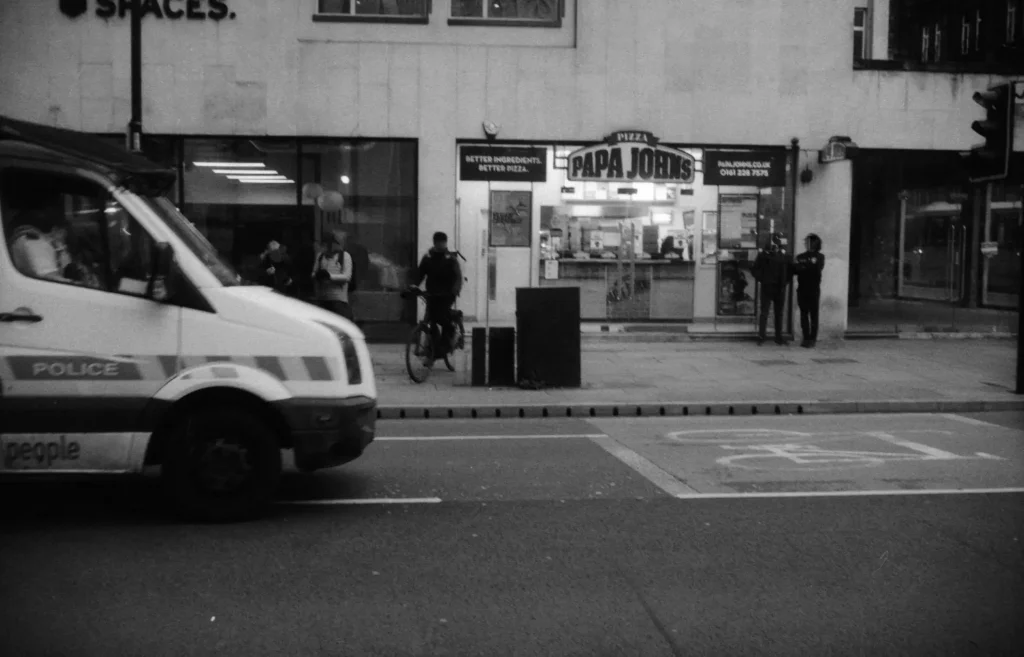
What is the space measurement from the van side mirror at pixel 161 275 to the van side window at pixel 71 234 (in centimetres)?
6

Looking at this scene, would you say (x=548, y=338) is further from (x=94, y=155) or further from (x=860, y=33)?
(x=860, y=33)

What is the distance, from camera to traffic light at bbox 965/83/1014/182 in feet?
44.8

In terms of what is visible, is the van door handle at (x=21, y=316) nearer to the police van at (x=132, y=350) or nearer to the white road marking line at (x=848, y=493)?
the police van at (x=132, y=350)

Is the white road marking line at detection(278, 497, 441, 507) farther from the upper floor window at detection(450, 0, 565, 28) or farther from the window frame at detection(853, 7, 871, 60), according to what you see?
the window frame at detection(853, 7, 871, 60)

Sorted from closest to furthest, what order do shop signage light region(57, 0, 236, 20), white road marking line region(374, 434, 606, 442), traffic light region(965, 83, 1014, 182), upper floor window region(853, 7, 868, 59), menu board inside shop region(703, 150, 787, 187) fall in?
white road marking line region(374, 434, 606, 442) < traffic light region(965, 83, 1014, 182) < shop signage light region(57, 0, 236, 20) < menu board inside shop region(703, 150, 787, 187) < upper floor window region(853, 7, 868, 59)

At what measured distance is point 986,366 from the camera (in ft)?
60.4

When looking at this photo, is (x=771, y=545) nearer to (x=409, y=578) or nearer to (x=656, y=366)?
(x=409, y=578)

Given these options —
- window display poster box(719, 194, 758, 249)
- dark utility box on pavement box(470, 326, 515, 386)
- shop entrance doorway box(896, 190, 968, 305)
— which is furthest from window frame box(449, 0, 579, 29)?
shop entrance doorway box(896, 190, 968, 305)

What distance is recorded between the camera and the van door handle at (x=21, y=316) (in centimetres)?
726

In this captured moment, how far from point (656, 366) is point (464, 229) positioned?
16.0ft

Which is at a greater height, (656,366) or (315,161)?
(315,161)

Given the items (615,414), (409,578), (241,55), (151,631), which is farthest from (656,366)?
(151,631)

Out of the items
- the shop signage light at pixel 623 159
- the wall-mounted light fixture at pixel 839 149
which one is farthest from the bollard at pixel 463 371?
the wall-mounted light fixture at pixel 839 149

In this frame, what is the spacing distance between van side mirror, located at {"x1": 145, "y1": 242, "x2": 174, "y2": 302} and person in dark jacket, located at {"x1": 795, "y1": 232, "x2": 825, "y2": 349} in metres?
15.1
